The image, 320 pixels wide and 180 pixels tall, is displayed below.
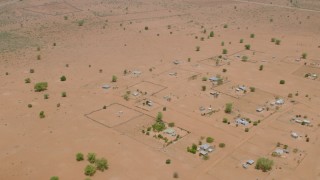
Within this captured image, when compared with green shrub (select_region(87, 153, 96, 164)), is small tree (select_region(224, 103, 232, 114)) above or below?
above

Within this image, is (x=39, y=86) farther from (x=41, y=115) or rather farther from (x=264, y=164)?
(x=264, y=164)

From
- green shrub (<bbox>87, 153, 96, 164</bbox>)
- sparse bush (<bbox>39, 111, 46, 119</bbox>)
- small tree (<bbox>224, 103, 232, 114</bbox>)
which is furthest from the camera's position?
small tree (<bbox>224, 103, 232, 114</bbox>)

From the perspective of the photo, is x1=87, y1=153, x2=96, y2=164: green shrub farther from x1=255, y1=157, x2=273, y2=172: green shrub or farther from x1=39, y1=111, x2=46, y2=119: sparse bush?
x1=255, y1=157, x2=273, y2=172: green shrub

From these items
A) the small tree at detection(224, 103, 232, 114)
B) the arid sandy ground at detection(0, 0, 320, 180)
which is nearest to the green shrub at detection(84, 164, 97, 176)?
the arid sandy ground at detection(0, 0, 320, 180)

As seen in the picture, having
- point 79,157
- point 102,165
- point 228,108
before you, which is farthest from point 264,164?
point 79,157

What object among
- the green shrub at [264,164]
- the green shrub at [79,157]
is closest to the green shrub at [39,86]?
the green shrub at [79,157]

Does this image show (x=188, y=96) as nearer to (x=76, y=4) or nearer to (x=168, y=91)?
(x=168, y=91)
